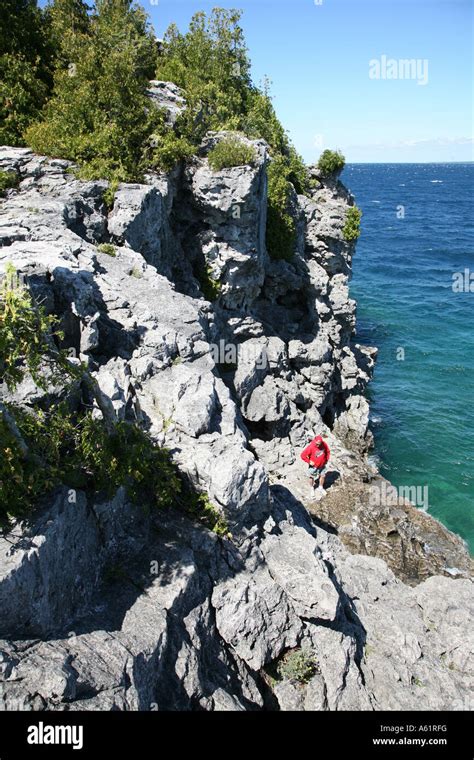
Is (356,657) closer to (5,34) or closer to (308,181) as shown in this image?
(5,34)

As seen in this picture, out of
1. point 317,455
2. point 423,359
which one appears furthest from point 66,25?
point 423,359

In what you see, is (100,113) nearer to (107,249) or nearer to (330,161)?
(107,249)

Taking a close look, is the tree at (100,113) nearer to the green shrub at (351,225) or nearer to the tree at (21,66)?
the tree at (21,66)

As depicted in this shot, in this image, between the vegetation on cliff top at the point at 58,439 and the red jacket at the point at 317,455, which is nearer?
the vegetation on cliff top at the point at 58,439

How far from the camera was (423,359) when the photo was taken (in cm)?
4084

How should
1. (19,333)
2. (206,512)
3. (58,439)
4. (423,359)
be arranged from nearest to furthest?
(19,333), (58,439), (206,512), (423,359)

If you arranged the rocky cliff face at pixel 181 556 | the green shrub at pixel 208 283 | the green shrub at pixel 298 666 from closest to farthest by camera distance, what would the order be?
the rocky cliff face at pixel 181 556 < the green shrub at pixel 298 666 < the green shrub at pixel 208 283

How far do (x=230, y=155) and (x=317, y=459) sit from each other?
12810 millimetres

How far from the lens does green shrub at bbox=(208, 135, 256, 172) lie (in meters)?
20.1

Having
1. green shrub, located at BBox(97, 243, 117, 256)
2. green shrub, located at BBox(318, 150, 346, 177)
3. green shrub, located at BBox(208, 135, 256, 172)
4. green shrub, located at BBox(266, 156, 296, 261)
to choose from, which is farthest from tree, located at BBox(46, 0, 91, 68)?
green shrub, located at BBox(318, 150, 346, 177)

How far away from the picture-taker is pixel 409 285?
5925 cm

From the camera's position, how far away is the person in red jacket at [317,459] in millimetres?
19953

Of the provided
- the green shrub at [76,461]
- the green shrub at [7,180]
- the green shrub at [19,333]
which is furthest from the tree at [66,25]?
the green shrub at [76,461]

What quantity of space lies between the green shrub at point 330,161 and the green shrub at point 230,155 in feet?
45.0
